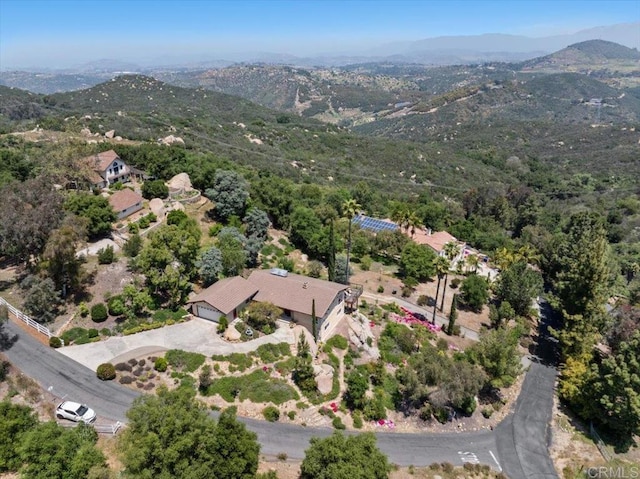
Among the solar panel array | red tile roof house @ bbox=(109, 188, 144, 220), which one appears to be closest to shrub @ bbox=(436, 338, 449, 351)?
the solar panel array

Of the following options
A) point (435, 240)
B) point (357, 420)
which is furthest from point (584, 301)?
point (357, 420)

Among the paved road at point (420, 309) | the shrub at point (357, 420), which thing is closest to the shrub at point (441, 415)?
the shrub at point (357, 420)

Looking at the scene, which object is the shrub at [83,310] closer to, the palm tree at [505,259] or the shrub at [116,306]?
the shrub at [116,306]

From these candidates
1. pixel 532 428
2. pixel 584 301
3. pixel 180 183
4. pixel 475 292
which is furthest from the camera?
pixel 180 183

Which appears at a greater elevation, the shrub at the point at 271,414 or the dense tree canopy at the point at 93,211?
the dense tree canopy at the point at 93,211

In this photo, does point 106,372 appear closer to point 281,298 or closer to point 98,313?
point 98,313

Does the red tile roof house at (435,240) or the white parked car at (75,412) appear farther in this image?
the red tile roof house at (435,240)

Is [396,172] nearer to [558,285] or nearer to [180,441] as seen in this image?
[558,285]
